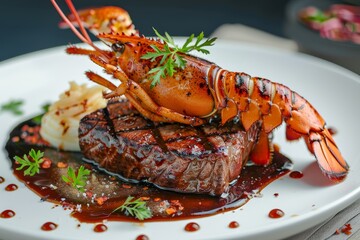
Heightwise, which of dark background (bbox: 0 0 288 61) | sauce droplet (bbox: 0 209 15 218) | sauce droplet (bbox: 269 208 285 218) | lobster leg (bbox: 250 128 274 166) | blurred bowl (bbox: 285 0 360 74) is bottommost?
sauce droplet (bbox: 269 208 285 218)

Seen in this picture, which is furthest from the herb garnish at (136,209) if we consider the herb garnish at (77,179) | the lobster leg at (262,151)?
the lobster leg at (262,151)

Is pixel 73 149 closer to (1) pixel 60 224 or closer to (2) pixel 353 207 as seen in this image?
(1) pixel 60 224

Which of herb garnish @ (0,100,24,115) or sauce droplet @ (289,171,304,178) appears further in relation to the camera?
herb garnish @ (0,100,24,115)

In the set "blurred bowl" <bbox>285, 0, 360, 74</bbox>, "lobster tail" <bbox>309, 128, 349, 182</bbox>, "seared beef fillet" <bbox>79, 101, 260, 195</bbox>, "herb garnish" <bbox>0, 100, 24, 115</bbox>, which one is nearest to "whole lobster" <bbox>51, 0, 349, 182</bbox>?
A: "lobster tail" <bbox>309, 128, 349, 182</bbox>

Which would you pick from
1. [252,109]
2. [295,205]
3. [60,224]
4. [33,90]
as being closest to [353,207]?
[295,205]

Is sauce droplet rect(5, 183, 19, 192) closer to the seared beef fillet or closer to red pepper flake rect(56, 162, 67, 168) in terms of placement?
red pepper flake rect(56, 162, 67, 168)

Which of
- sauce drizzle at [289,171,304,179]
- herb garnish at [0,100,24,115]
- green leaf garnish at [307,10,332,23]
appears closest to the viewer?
sauce drizzle at [289,171,304,179]

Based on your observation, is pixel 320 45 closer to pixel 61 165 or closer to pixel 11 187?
pixel 61 165
